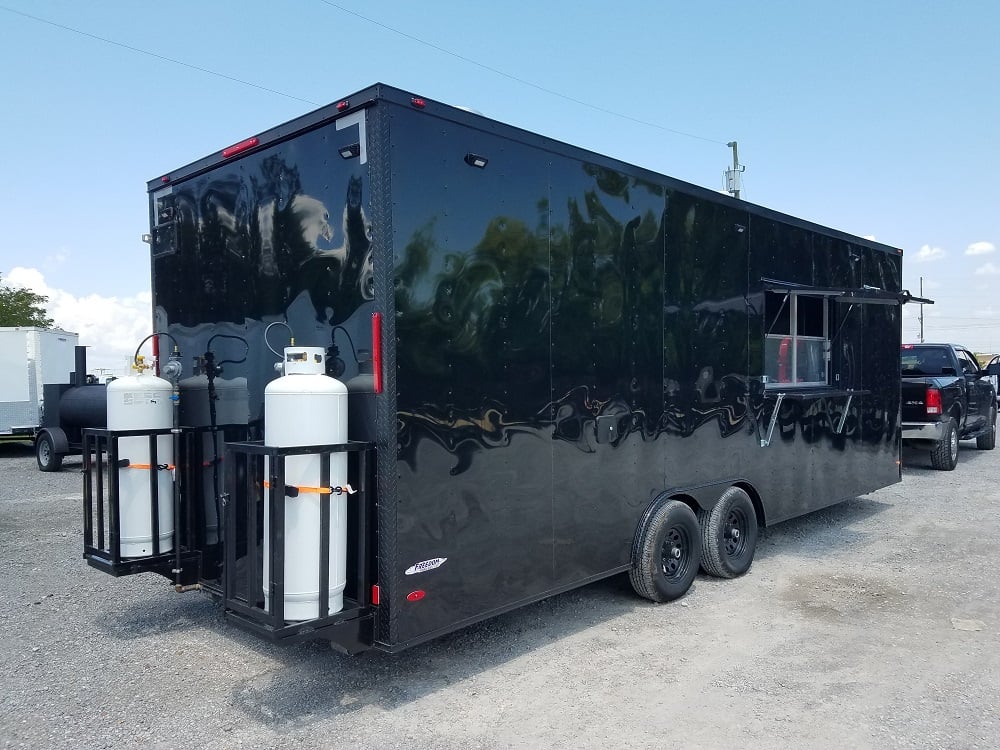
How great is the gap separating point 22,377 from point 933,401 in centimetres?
1677

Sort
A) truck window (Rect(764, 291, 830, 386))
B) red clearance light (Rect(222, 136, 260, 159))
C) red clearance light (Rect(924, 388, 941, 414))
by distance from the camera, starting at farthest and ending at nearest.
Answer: red clearance light (Rect(924, 388, 941, 414)), truck window (Rect(764, 291, 830, 386)), red clearance light (Rect(222, 136, 260, 159))

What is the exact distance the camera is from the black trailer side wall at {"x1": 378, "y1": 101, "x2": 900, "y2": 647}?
12.0ft

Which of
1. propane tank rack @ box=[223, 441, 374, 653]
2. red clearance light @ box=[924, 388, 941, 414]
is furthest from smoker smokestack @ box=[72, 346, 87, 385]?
red clearance light @ box=[924, 388, 941, 414]

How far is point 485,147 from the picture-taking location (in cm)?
401

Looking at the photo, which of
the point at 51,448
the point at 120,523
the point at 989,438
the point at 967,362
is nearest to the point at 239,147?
the point at 120,523

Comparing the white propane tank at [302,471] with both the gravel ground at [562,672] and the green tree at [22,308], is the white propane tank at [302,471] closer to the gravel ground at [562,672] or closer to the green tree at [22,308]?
the gravel ground at [562,672]

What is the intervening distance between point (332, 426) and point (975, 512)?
8.19m

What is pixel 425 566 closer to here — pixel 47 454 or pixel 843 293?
pixel 843 293

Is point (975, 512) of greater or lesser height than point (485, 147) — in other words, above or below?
below

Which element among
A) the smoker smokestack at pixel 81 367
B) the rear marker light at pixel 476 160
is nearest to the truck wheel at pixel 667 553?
the rear marker light at pixel 476 160

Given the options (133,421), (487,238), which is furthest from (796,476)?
(133,421)

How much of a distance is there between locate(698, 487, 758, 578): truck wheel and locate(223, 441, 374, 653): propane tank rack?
2988 mm

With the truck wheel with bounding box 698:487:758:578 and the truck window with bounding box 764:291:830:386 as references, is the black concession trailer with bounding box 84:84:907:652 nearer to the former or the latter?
the truck wheel with bounding box 698:487:758:578

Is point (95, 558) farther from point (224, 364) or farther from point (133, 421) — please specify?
point (224, 364)
